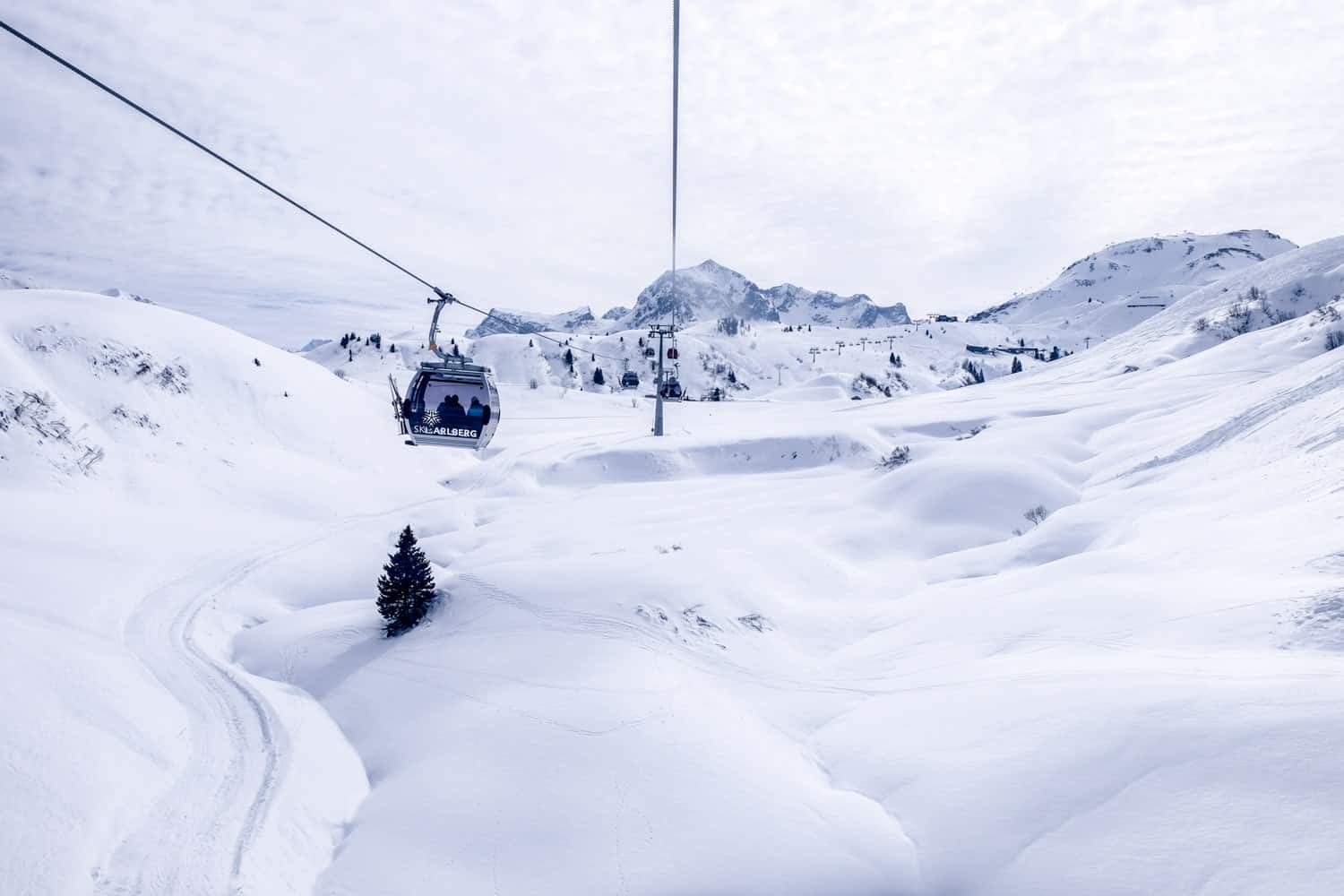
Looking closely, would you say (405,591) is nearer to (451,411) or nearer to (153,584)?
(451,411)

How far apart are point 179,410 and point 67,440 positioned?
7.85 metres

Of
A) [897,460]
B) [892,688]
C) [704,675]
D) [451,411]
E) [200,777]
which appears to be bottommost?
[200,777]

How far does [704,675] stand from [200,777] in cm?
996

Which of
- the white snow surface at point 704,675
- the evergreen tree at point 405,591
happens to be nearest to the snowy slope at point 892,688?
the white snow surface at point 704,675

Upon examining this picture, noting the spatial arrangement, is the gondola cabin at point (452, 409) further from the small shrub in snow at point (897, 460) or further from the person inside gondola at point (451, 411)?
the small shrub in snow at point (897, 460)

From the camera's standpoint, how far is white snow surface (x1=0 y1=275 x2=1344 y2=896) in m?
8.02

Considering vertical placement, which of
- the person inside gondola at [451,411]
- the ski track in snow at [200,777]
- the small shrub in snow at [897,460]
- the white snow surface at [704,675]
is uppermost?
the person inside gondola at [451,411]

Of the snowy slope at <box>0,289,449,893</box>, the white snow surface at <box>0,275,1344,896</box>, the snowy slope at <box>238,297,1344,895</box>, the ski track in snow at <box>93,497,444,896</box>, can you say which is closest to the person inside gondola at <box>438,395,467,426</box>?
the white snow surface at <box>0,275,1344,896</box>

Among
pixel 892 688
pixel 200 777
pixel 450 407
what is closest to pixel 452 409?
pixel 450 407

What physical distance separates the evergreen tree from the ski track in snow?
3508mm

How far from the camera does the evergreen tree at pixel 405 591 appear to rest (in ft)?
59.0

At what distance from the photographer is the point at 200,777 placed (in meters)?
12.0

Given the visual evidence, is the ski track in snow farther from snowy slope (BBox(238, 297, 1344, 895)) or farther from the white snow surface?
snowy slope (BBox(238, 297, 1344, 895))

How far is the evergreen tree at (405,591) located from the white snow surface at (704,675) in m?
0.56
